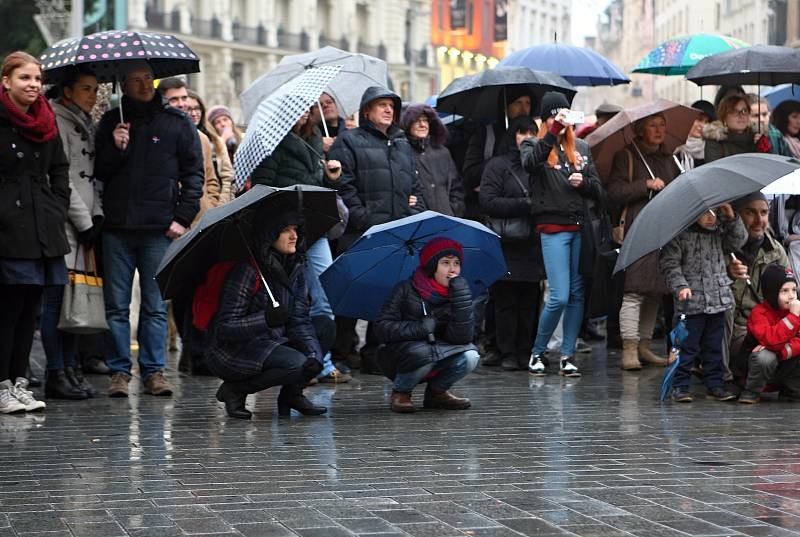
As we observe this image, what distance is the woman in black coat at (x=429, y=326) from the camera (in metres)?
10.2

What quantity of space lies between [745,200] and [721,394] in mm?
1380

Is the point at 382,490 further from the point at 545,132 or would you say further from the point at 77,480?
the point at 545,132

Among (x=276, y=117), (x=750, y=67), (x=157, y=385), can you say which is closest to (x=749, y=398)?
(x=750, y=67)

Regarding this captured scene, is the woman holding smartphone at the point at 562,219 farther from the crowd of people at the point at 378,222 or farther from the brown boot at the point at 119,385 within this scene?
the brown boot at the point at 119,385

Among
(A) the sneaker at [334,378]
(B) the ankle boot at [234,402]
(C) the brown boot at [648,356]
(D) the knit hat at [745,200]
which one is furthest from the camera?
(C) the brown boot at [648,356]

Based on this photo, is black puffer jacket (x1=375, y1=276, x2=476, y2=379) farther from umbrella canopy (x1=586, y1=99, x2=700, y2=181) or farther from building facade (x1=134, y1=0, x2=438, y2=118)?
building facade (x1=134, y1=0, x2=438, y2=118)

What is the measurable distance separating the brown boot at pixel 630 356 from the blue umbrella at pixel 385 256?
2.60 metres

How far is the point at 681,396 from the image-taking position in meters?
10.9

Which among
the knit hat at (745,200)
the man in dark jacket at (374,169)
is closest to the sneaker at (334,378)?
the man in dark jacket at (374,169)

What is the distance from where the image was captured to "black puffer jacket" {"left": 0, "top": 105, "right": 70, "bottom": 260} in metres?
10.2

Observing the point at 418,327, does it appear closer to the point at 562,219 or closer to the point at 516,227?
the point at 562,219

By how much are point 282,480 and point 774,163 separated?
4.45m

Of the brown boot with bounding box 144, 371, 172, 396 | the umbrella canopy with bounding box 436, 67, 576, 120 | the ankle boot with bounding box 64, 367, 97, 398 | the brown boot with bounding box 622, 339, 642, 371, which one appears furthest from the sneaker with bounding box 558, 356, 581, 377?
the ankle boot with bounding box 64, 367, 97, 398

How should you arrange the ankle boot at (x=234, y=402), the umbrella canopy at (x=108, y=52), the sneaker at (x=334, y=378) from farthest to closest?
the sneaker at (x=334, y=378)
the umbrella canopy at (x=108, y=52)
the ankle boot at (x=234, y=402)
